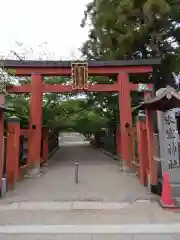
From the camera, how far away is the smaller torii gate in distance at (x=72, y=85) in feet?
50.0

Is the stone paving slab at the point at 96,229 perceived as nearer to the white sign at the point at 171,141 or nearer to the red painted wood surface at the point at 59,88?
the white sign at the point at 171,141

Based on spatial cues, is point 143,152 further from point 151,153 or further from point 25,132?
point 25,132

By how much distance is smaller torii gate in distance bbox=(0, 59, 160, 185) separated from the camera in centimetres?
1524

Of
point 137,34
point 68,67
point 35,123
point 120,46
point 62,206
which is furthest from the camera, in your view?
point 120,46

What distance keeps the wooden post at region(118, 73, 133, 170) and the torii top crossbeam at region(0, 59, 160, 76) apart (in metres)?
0.53

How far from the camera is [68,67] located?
51.9 ft

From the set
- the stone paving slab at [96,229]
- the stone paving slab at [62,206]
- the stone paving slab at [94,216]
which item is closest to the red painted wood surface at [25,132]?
the stone paving slab at [62,206]

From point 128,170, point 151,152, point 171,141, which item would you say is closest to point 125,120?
point 128,170

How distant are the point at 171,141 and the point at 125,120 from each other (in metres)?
5.99

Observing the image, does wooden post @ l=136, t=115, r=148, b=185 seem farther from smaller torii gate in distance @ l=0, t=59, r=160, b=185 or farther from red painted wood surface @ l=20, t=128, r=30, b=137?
red painted wood surface @ l=20, t=128, r=30, b=137

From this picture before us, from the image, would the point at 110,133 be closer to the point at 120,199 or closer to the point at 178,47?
the point at 178,47

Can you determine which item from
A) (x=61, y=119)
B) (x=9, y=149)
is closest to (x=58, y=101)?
(x=61, y=119)
